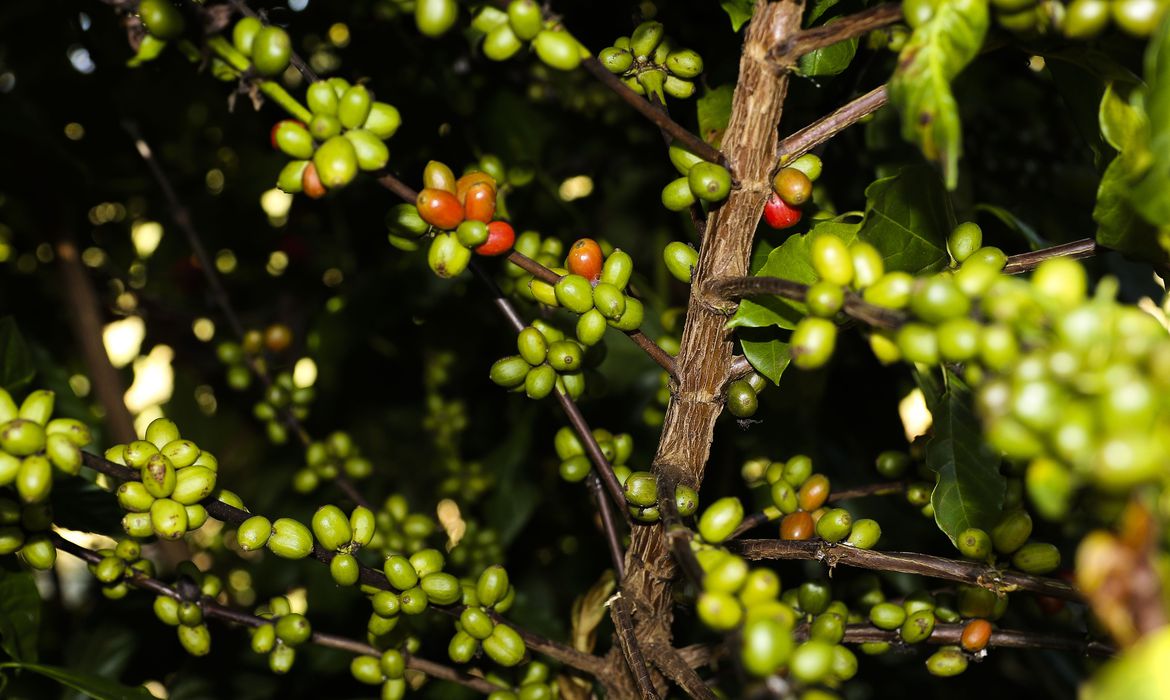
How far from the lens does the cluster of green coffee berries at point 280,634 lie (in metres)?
0.96

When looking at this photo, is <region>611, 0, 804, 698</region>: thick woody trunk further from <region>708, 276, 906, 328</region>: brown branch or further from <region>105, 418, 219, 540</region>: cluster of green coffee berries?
<region>105, 418, 219, 540</region>: cluster of green coffee berries

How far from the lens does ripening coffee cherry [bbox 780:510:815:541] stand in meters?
0.95

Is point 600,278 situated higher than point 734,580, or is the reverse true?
point 600,278

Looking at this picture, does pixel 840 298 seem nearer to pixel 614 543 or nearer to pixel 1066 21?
pixel 1066 21

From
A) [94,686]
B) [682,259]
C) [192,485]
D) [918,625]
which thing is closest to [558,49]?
[682,259]

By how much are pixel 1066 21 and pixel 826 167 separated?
779mm

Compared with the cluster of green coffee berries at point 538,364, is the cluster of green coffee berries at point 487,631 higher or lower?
lower

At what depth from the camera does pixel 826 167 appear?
4.50 ft

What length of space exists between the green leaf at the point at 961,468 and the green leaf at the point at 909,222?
0.39 feet

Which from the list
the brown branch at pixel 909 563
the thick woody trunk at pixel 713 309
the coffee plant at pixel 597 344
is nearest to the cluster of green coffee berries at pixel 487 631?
the coffee plant at pixel 597 344

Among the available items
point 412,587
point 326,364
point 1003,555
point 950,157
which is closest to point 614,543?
point 412,587

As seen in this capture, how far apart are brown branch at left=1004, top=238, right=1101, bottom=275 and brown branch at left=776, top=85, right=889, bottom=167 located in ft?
0.61

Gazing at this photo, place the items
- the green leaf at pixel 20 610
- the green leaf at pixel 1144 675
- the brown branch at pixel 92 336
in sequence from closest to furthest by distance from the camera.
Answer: the green leaf at pixel 1144 675 < the green leaf at pixel 20 610 < the brown branch at pixel 92 336

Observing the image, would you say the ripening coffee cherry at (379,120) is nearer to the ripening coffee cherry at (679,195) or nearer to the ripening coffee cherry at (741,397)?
the ripening coffee cherry at (679,195)
